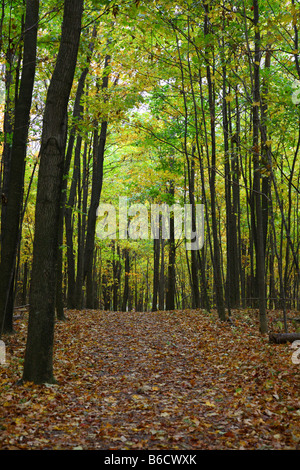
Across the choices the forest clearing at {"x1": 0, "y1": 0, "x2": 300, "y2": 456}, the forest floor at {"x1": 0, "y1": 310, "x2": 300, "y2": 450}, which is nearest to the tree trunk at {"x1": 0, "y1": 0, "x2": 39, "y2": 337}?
the forest clearing at {"x1": 0, "y1": 0, "x2": 300, "y2": 456}

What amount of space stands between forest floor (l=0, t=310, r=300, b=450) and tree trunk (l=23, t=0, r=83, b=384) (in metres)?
0.47

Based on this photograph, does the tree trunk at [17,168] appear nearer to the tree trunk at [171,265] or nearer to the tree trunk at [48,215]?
the tree trunk at [48,215]

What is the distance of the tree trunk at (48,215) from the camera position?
5855mm

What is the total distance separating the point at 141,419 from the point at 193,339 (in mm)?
5478

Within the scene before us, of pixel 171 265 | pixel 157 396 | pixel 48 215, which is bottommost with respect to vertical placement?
pixel 157 396

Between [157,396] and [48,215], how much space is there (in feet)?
10.8

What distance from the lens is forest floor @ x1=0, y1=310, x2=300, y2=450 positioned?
4152 millimetres

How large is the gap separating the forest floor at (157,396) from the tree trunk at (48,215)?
47 centimetres

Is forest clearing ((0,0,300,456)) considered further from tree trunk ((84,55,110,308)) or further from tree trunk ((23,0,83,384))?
tree trunk ((84,55,110,308))

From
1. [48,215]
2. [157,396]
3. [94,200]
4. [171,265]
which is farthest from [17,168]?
[171,265]

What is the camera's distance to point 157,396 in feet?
19.2

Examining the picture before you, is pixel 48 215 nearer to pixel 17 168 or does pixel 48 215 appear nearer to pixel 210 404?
pixel 17 168

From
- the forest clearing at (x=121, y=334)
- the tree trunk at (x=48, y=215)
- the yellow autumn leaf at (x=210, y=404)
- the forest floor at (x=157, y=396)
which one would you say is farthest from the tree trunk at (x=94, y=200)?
→ the yellow autumn leaf at (x=210, y=404)
